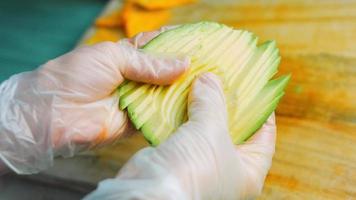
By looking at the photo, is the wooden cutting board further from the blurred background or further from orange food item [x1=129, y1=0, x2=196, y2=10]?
orange food item [x1=129, y1=0, x2=196, y2=10]

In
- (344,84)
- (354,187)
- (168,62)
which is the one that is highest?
(168,62)

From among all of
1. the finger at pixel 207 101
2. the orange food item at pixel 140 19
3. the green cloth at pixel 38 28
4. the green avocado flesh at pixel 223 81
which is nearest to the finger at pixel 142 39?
the green avocado flesh at pixel 223 81

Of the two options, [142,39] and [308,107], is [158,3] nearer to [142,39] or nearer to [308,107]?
[142,39]

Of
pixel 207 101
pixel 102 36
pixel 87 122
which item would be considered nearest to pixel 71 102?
pixel 87 122

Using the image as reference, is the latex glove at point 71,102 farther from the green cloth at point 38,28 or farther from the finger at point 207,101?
the green cloth at point 38,28

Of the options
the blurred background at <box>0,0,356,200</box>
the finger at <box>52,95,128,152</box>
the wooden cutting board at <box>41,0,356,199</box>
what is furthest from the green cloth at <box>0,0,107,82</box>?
the finger at <box>52,95,128,152</box>

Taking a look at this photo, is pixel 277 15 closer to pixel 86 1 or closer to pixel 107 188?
pixel 86 1

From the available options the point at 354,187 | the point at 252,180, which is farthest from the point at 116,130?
the point at 354,187
